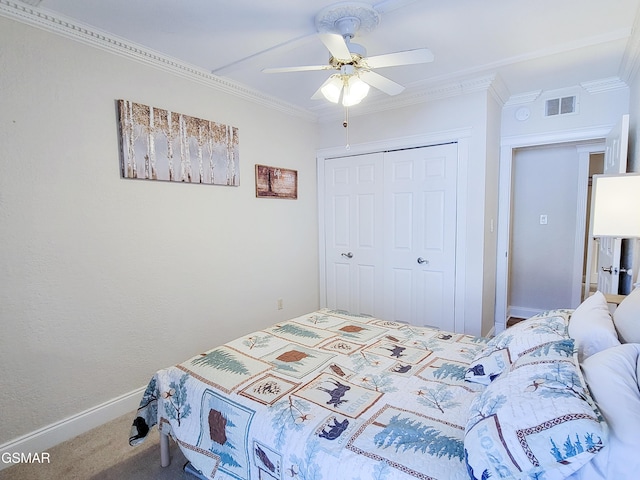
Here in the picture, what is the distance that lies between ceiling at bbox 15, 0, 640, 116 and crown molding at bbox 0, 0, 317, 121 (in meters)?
0.04

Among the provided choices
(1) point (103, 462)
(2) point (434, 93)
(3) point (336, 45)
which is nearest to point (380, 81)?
(3) point (336, 45)

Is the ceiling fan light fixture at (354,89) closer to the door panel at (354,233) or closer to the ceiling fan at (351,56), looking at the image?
the ceiling fan at (351,56)

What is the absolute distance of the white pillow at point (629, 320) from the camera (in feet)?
4.22

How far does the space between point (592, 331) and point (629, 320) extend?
0.14 m

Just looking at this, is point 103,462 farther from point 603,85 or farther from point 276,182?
point 603,85

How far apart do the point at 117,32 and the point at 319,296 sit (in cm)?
310

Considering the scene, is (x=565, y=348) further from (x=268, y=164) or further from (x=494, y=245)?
(x=268, y=164)

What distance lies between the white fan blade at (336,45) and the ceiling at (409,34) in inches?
11.7

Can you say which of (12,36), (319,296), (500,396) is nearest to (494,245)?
(319,296)

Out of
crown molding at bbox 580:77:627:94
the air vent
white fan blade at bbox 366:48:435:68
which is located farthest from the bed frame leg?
crown molding at bbox 580:77:627:94

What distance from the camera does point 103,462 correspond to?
6.08 feet

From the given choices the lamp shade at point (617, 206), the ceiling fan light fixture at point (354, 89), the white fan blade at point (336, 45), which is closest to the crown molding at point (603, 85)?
the lamp shade at point (617, 206)

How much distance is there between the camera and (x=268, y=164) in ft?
11.0

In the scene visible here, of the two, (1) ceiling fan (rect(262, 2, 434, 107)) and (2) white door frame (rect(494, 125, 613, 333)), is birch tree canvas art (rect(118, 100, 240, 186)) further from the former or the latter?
(2) white door frame (rect(494, 125, 613, 333))
